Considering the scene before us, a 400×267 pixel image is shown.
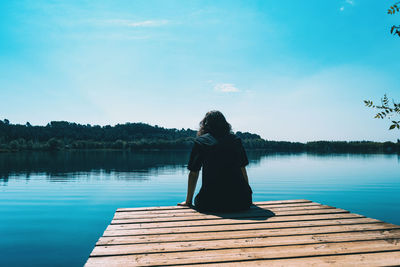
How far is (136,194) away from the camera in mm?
14492

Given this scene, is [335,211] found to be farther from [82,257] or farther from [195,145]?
[82,257]

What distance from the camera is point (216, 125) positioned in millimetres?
4109

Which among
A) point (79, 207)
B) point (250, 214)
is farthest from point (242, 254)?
point (79, 207)

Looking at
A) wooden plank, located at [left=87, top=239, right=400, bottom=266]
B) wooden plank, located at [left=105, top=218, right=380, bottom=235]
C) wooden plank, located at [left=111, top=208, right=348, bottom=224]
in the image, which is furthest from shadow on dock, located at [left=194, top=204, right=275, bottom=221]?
wooden plank, located at [left=87, top=239, right=400, bottom=266]

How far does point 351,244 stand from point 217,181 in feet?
5.89

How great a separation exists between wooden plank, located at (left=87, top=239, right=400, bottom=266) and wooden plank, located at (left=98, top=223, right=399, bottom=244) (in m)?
0.39

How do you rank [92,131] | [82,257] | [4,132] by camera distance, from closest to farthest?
[82,257] < [4,132] < [92,131]

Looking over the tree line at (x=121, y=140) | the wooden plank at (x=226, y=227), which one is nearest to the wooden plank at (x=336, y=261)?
the wooden plank at (x=226, y=227)

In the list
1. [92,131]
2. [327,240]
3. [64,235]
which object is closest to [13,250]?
[64,235]

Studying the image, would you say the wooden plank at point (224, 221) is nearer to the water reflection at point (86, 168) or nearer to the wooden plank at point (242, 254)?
the wooden plank at point (242, 254)

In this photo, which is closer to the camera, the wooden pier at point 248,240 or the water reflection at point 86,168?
the wooden pier at point 248,240

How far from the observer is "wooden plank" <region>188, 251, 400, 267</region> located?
219 cm

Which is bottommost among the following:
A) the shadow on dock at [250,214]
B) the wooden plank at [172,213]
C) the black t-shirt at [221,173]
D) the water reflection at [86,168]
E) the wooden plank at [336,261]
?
the water reflection at [86,168]

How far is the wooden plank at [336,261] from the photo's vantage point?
2193 millimetres
